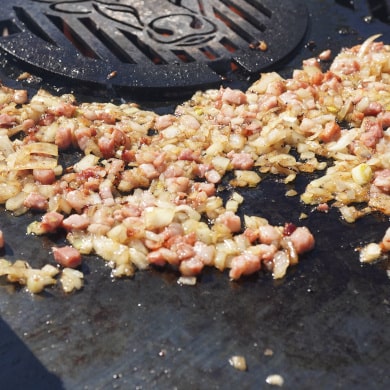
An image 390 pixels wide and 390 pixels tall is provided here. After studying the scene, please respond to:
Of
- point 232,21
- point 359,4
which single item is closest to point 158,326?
point 232,21

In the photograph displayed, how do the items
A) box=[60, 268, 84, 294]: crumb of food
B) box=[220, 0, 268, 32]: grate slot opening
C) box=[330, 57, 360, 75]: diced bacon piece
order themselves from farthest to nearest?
box=[220, 0, 268, 32]: grate slot opening → box=[330, 57, 360, 75]: diced bacon piece → box=[60, 268, 84, 294]: crumb of food

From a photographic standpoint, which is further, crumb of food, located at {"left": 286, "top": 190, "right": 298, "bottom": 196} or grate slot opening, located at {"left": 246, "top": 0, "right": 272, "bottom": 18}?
grate slot opening, located at {"left": 246, "top": 0, "right": 272, "bottom": 18}

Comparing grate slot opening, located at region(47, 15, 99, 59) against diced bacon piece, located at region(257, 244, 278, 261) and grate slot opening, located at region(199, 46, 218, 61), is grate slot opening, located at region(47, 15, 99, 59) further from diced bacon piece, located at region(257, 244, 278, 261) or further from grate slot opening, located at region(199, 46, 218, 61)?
diced bacon piece, located at region(257, 244, 278, 261)

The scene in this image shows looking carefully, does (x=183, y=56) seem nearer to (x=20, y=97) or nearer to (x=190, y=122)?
(x=190, y=122)

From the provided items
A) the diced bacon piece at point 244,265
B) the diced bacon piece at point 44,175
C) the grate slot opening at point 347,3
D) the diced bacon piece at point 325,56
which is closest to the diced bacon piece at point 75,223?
the diced bacon piece at point 44,175

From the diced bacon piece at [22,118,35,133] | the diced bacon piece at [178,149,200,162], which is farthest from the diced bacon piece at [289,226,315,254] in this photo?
the diced bacon piece at [22,118,35,133]

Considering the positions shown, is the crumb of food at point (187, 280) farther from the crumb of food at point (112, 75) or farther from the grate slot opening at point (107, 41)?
the grate slot opening at point (107, 41)
